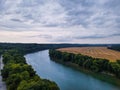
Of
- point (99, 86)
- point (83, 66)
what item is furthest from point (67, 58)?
point (99, 86)

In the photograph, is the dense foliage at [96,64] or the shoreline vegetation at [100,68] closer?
the shoreline vegetation at [100,68]

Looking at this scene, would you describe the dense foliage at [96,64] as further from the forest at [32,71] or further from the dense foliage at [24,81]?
the dense foliage at [24,81]

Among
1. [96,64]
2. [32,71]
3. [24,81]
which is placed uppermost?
[24,81]

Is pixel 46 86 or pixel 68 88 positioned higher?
pixel 46 86

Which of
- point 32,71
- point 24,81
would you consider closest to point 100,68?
point 32,71

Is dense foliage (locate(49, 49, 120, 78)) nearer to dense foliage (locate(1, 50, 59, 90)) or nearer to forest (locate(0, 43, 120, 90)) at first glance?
forest (locate(0, 43, 120, 90))

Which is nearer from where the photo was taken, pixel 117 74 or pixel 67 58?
pixel 117 74

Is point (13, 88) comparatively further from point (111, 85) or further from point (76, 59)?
point (76, 59)

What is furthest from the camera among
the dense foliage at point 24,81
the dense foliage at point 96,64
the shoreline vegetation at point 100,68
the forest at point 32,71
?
the dense foliage at point 96,64

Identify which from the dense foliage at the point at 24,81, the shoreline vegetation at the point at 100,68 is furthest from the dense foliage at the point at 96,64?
the dense foliage at the point at 24,81

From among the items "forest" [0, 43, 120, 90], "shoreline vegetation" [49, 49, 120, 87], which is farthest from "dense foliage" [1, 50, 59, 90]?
"shoreline vegetation" [49, 49, 120, 87]

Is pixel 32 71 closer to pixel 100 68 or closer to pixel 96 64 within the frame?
pixel 100 68
